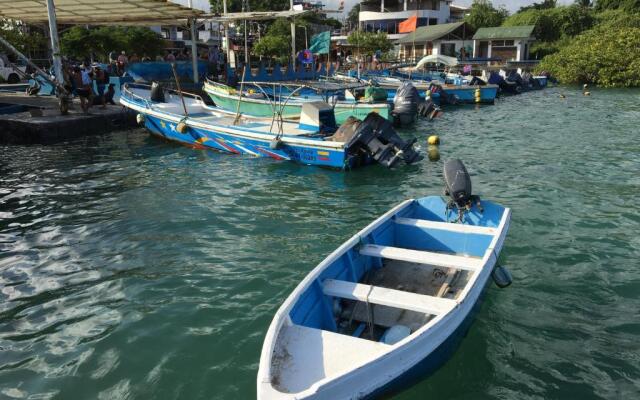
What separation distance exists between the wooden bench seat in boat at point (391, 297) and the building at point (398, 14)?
6749cm

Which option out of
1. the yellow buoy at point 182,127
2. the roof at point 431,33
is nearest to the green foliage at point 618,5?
the roof at point 431,33

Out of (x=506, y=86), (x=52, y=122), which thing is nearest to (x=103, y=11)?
(x=52, y=122)

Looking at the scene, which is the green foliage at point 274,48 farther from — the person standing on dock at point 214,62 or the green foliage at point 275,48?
the person standing on dock at point 214,62

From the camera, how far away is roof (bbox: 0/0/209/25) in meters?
19.3

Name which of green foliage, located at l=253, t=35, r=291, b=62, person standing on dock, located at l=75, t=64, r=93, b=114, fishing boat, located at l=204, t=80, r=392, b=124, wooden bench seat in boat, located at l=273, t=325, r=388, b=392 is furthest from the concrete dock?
green foliage, located at l=253, t=35, r=291, b=62

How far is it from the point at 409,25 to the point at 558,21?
18005 millimetres

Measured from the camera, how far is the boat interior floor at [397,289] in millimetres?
5312

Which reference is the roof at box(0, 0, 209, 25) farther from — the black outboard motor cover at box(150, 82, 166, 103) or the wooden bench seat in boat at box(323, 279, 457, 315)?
→ the wooden bench seat in boat at box(323, 279, 457, 315)

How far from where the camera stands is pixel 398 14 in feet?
228

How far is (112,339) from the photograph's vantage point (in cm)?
577

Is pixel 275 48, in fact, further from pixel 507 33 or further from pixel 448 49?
pixel 507 33

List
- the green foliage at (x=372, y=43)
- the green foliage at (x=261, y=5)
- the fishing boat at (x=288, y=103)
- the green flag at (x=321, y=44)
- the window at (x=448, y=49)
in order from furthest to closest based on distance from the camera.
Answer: the green foliage at (x=261, y=5) → the window at (x=448, y=49) → the green foliage at (x=372, y=43) → the green flag at (x=321, y=44) → the fishing boat at (x=288, y=103)

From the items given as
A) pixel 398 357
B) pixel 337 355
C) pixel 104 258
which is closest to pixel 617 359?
pixel 398 357

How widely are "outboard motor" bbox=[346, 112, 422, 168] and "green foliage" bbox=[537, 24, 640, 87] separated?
3326 cm
